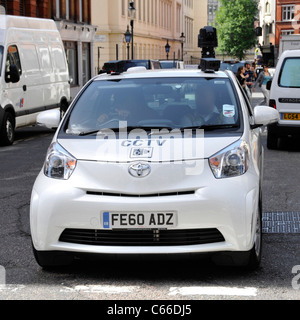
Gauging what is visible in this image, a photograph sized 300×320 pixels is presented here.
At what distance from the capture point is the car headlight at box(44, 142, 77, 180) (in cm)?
537

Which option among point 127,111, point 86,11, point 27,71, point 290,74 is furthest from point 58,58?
point 86,11

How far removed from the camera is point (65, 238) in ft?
17.4

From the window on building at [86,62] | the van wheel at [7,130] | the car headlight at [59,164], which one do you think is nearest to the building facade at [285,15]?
the window on building at [86,62]

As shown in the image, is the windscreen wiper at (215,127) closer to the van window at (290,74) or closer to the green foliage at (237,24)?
the van window at (290,74)

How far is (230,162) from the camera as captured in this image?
210 inches

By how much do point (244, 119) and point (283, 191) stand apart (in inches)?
138

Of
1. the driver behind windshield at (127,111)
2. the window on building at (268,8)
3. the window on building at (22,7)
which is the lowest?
the driver behind windshield at (127,111)

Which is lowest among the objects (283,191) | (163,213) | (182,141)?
(283,191)

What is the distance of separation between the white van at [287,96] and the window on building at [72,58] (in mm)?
29184

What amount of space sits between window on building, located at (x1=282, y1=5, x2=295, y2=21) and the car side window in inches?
3329

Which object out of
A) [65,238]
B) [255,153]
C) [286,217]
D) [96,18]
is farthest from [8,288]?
[96,18]

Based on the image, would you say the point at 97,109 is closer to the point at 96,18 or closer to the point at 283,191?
the point at 283,191

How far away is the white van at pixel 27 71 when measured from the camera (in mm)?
15898
